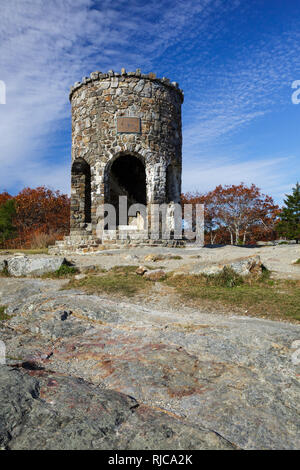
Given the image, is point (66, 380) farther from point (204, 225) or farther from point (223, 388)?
point (204, 225)

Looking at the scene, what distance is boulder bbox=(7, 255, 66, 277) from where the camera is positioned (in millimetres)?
7895

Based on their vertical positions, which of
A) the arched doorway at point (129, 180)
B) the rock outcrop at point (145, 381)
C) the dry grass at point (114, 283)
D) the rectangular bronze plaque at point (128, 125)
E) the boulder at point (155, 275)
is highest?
the rectangular bronze plaque at point (128, 125)

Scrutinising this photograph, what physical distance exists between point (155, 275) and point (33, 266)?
317cm

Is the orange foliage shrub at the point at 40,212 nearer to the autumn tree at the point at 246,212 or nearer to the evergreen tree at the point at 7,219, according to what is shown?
→ the evergreen tree at the point at 7,219

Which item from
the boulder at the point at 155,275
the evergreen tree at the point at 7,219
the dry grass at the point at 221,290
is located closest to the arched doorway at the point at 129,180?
the boulder at the point at 155,275

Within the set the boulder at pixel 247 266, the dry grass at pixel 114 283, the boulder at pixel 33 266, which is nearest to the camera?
the dry grass at pixel 114 283

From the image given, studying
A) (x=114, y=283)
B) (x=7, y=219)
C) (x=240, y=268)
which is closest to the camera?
(x=114, y=283)

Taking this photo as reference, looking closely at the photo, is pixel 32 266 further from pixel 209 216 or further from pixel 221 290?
pixel 209 216

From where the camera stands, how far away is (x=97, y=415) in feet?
6.56

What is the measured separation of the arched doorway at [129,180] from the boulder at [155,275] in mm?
7627

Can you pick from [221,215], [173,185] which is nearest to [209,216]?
[221,215]

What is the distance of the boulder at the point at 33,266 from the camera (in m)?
7.89

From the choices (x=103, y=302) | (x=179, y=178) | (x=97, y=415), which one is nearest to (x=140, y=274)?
(x=103, y=302)

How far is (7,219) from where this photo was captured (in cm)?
2369
